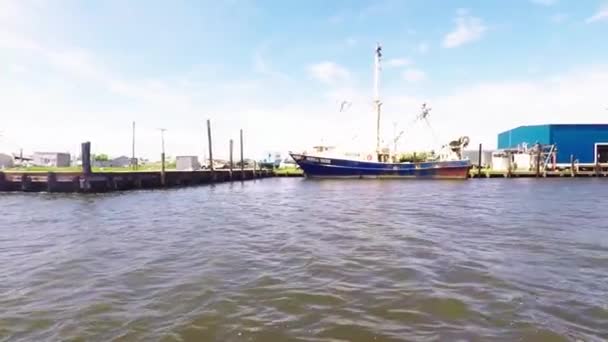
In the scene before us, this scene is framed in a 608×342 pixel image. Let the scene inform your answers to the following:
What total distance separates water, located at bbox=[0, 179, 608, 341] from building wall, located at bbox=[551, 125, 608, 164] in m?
60.4

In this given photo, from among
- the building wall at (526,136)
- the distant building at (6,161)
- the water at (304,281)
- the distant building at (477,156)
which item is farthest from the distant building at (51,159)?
the building wall at (526,136)

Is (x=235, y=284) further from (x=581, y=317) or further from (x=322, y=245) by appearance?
(x=581, y=317)

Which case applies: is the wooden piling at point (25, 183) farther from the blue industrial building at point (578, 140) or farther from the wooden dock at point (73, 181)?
the blue industrial building at point (578, 140)

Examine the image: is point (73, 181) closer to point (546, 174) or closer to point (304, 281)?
point (304, 281)

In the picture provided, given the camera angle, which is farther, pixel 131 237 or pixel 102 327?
pixel 131 237

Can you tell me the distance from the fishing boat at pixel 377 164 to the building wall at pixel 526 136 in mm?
20685

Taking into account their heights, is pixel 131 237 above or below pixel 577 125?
below

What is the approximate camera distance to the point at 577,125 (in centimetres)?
6328

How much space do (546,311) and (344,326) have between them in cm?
332

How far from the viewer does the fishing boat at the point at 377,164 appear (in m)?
52.7

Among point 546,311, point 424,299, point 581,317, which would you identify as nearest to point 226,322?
point 424,299

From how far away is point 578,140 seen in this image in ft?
209

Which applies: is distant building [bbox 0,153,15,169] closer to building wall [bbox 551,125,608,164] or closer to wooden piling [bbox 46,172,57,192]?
wooden piling [bbox 46,172,57,192]

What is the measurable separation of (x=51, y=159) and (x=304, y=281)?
291 feet
